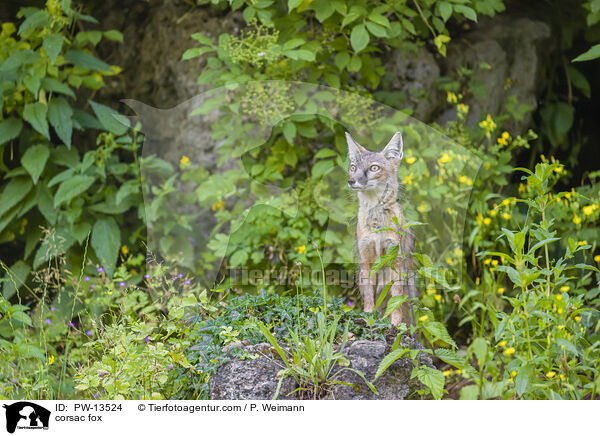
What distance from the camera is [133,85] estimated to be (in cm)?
417

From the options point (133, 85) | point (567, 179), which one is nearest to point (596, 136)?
point (567, 179)

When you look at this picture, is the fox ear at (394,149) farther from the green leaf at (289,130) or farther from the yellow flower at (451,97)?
the yellow flower at (451,97)

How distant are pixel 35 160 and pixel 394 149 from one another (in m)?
2.17

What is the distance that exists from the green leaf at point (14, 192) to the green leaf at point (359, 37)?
6.67ft

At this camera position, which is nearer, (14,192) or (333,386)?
(333,386)

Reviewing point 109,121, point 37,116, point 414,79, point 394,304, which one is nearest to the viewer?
point 394,304

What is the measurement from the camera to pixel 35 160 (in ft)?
11.4

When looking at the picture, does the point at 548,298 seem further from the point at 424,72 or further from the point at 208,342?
the point at 424,72

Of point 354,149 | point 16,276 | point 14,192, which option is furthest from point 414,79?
point 16,276

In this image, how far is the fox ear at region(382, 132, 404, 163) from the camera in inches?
95.7

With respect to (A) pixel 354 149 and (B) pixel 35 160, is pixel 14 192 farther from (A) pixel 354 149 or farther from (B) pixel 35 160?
(A) pixel 354 149

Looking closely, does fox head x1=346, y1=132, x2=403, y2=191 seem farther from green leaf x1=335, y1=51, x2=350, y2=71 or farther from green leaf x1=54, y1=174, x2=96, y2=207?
green leaf x1=54, y1=174, x2=96, y2=207
